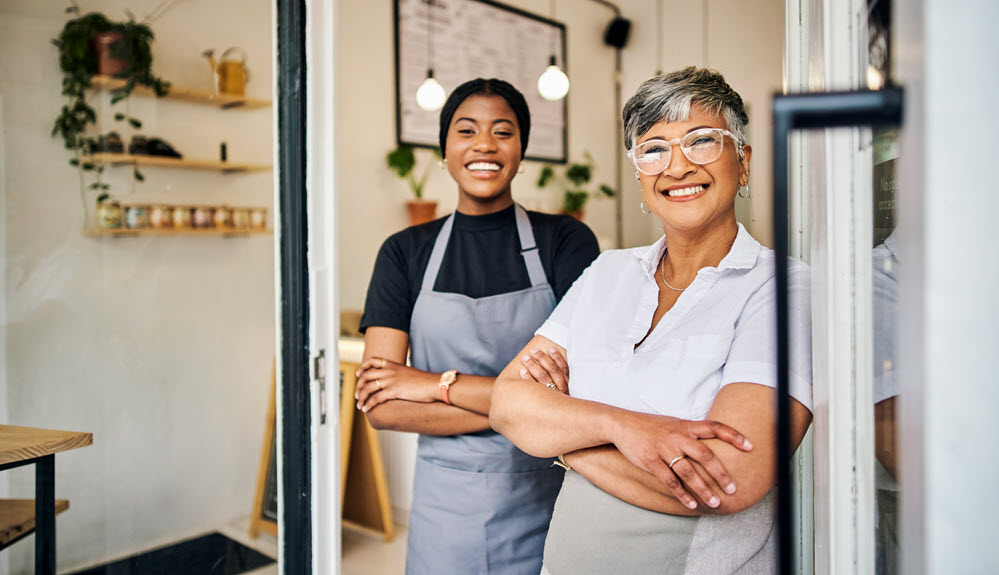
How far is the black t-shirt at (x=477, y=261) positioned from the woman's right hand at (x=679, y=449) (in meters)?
0.64

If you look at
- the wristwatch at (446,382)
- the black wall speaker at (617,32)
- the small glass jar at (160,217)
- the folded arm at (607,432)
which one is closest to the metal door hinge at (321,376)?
the wristwatch at (446,382)

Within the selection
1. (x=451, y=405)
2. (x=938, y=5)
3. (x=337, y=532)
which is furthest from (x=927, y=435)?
(x=337, y=532)

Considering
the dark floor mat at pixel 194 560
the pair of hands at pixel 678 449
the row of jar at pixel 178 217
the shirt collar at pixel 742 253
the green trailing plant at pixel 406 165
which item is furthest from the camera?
the green trailing plant at pixel 406 165

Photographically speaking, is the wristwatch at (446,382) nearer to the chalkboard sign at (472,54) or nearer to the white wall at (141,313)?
the white wall at (141,313)

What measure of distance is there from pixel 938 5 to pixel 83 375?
6.54 feet

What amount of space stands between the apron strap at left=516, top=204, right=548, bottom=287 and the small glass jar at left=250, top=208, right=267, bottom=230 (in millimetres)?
1342

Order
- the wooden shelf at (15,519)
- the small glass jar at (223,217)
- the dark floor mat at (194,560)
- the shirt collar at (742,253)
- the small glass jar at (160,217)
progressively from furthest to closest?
the small glass jar at (223,217) → the small glass jar at (160,217) → the dark floor mat at (194,560) → the wooden shelf at (15,519) → the shirt collar at (742,253)

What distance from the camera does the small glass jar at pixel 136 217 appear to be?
2.16 metres

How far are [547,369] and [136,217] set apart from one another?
1.64 m

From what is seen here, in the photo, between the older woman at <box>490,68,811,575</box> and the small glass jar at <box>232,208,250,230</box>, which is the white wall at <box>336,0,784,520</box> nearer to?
the older woman at <box>490,68,811,575</box>

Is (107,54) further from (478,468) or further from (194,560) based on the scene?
(478,468)

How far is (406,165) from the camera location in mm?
3803

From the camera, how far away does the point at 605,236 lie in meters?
4.88

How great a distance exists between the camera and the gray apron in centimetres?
155
